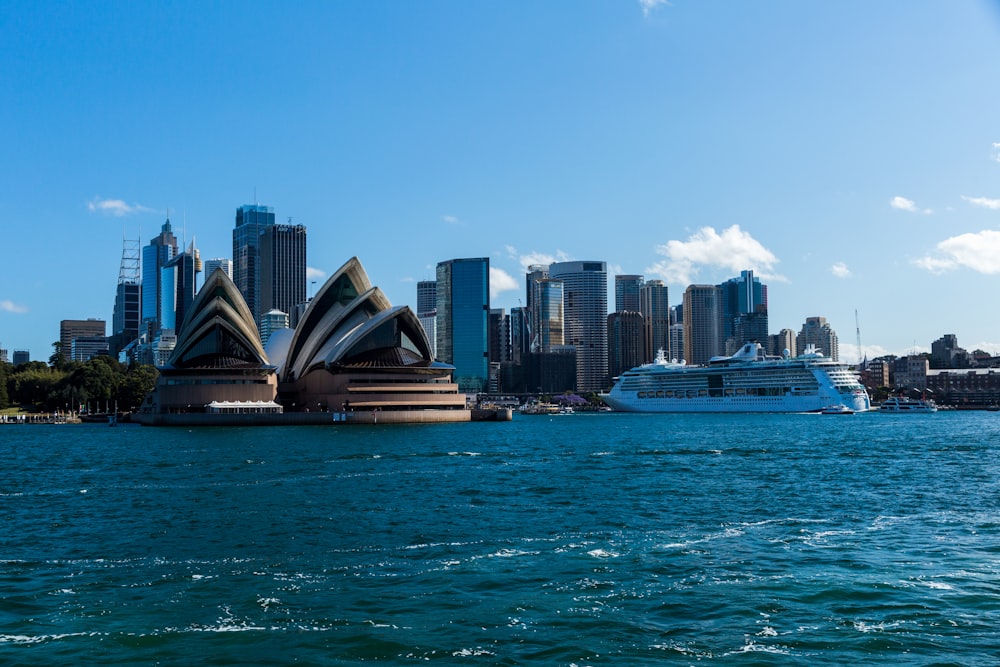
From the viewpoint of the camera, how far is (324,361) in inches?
3538

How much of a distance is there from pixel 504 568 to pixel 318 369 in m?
77.6

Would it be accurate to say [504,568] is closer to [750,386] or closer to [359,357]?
[359,357]

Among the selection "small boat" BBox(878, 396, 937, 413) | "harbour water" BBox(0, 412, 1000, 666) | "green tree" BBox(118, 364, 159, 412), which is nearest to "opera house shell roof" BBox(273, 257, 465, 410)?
"green tree" BBox(118, 364, 159, 412)

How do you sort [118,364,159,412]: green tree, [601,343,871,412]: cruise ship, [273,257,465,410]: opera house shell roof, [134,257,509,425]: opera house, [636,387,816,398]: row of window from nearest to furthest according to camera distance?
1. [134,257,509,425]: opera house
2. [273,257,465,410]: opera house shell roof
3. [118,364,159,412]: green tree
4. [601,343,871,412]: cruise ship
5. [636,387,816,398]: row of window

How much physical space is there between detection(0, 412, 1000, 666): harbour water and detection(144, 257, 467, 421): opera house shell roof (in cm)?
5454

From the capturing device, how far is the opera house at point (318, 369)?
8600cm

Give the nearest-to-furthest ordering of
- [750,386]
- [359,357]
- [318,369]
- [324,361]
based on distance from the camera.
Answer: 1. [359,357]
2. [324,361]
3. [318,369]
4. [750,386]

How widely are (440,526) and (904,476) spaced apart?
62.4ft

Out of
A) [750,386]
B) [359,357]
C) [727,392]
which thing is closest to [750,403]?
[750,386]

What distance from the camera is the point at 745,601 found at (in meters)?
13.4

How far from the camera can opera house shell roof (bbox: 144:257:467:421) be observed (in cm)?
8656

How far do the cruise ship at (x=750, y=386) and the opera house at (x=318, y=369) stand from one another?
40.8 meters

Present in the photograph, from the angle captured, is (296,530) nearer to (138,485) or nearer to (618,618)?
(618,618)

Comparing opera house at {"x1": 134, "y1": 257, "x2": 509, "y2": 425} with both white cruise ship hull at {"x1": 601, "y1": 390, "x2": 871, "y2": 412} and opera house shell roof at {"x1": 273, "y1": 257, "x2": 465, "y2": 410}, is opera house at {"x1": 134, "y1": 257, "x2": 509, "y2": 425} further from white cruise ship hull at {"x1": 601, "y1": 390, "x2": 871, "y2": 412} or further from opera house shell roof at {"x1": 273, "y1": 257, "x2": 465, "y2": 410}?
white cruise ship hull at {"x1": 601, "y1": 390, "x2": 871, "y2": 412}
